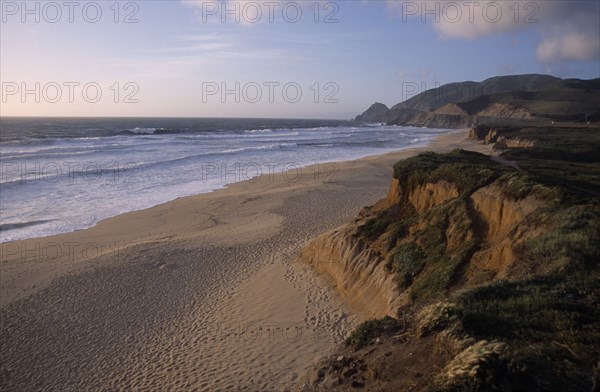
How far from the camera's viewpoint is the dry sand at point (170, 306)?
8.78 meters

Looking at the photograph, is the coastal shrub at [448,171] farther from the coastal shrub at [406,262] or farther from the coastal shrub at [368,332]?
the coastal shrub at [368,332]

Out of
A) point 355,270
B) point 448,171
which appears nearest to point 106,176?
point 355,270

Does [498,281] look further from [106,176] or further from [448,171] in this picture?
[106,176]

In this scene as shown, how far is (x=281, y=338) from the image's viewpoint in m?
9.67

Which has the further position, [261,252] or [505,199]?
[261,252]

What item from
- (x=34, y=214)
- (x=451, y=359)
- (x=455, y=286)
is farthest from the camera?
(x=34, y=214)

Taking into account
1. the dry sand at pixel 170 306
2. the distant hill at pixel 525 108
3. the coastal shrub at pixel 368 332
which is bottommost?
the dry sand at pixel 170 306

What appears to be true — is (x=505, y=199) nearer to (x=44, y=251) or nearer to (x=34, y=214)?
(x=44, y=251)

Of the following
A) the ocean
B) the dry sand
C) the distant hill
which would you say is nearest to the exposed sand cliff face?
the dry sand

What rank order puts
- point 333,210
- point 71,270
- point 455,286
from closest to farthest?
1. point 455,286
2. point 71,270
3. point 333,210

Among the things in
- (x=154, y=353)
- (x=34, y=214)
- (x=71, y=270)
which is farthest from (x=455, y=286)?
(x=34, y=214)

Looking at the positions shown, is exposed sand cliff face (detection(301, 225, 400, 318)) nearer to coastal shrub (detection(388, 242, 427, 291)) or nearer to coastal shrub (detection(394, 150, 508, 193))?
coastal shrub (detection(388, 242, 427, 291))

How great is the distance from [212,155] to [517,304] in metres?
44.4

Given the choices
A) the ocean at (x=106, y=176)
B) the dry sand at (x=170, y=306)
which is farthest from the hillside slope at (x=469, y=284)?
the ocean at (x=106, y=176)
